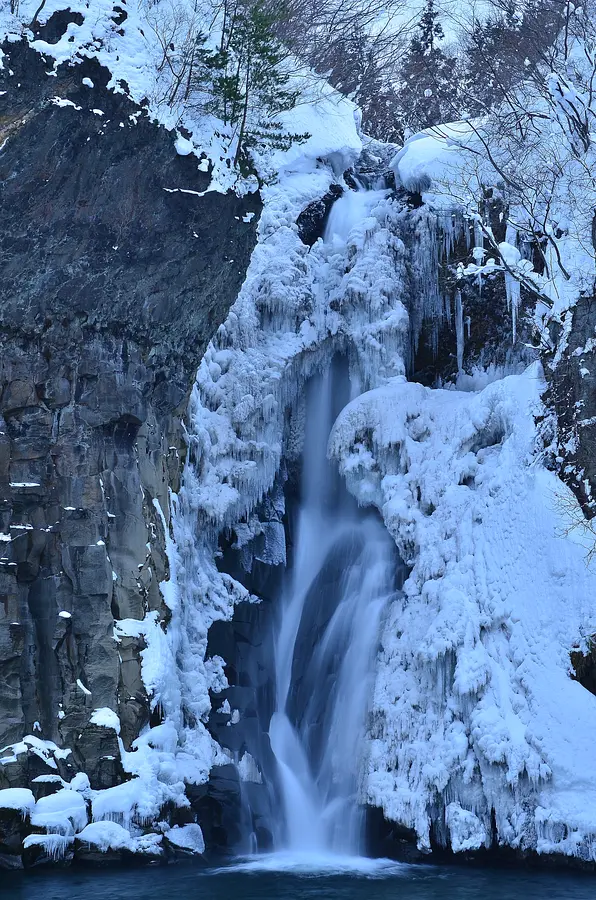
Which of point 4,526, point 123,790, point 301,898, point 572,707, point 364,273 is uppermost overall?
point 364,273

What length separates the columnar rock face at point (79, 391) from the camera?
12.9 meters

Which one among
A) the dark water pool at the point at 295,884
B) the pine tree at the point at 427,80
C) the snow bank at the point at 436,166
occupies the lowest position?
A: the dark water pool at the point at 295,884

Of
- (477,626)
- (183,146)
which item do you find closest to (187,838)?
(477,626)

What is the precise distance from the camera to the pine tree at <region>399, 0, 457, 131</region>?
2881cm

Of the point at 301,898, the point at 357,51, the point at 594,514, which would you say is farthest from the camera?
the point at 357,51

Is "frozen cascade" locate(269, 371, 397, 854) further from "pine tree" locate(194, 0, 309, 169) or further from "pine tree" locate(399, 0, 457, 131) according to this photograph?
"pine tree" locate(399, 0, 457, 131)

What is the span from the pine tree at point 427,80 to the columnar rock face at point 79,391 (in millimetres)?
15358

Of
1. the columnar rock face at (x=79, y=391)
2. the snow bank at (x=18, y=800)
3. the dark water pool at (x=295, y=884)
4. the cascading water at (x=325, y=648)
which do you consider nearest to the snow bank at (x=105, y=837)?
the dark water pool at (x=295, y=884)

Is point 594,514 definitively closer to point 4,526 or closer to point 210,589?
point 210,589

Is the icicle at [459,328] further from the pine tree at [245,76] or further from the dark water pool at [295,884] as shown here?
the dark water pool at [295,884]

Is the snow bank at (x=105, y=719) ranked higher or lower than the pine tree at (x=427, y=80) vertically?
lower

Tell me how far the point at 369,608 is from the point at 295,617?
1.33 metres

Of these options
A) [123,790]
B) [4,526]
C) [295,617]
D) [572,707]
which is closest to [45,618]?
[4,526]

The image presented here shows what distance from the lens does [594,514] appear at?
14.4 m
